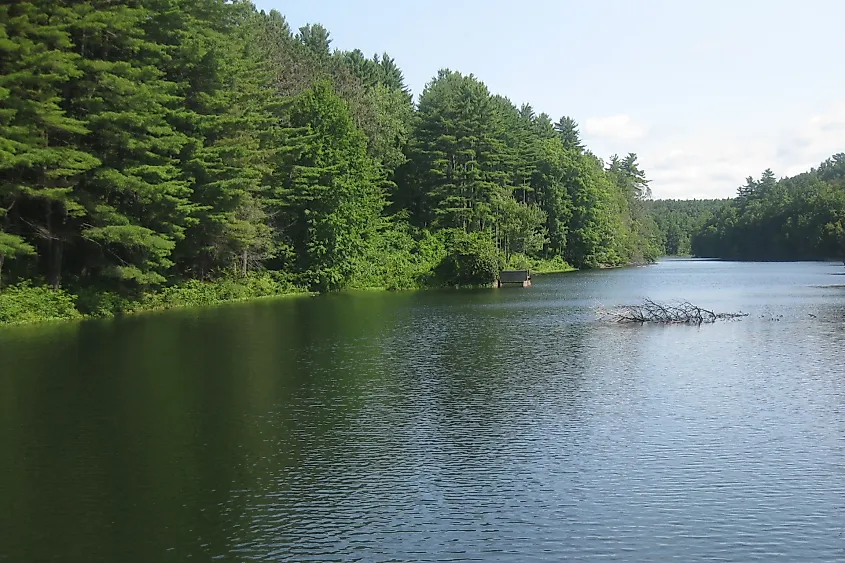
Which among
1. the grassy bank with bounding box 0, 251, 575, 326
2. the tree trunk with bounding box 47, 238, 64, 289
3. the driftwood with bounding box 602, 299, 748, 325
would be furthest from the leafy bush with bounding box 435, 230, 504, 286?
the tree trunk with bounding box 47, 238, 64, 289

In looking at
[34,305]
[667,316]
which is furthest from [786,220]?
[34,305]

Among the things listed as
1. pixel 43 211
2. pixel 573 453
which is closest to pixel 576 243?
pixel 43 211

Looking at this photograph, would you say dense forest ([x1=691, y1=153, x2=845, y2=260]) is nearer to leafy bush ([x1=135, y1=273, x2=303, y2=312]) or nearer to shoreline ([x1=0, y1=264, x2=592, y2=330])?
shoreline ([x1=0, y1=264, x2=592, y2=330])

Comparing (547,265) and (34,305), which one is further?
(547,265)

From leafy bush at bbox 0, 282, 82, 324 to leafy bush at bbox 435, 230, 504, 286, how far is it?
97.3 feet

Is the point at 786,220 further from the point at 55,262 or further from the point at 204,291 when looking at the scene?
the point at 55,262

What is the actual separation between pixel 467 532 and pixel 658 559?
2133 millimetres

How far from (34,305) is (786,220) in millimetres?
119968

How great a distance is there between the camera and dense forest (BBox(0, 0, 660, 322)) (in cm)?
3052

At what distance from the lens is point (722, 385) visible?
1777 cm

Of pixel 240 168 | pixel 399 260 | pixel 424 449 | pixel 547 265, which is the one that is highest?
pixel 240 168

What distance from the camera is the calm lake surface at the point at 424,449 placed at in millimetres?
9047

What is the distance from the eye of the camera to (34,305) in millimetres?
31047

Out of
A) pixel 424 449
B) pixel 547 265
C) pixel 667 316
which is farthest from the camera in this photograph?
pixel 547 265
